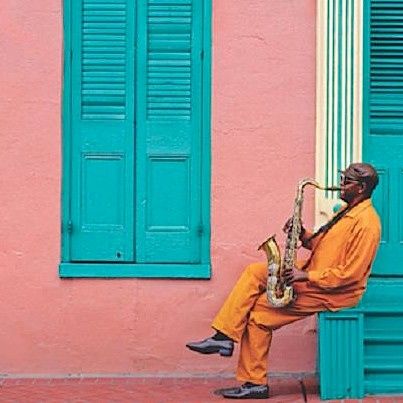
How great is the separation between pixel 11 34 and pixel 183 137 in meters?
1.52

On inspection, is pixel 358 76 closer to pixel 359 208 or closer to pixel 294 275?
pixel 359 208

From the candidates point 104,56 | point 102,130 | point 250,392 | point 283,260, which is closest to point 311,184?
point 283,260

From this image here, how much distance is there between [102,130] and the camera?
8922 mm

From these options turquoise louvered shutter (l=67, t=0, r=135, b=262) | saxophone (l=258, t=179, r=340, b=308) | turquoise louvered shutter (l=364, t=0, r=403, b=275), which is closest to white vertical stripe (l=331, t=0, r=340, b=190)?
turquoise louvered shutter (l=364, t=0, r=403, b=275)

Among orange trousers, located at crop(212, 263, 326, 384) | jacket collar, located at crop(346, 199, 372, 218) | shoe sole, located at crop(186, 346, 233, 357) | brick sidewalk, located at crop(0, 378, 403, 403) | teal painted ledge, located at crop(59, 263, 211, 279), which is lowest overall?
brick sidewalk, located at crop(0, 378, 403, 403)

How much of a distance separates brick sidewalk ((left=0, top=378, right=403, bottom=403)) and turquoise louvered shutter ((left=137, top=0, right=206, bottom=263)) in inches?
36.8

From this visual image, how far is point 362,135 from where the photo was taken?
8.76 m

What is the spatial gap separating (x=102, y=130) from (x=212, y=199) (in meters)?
0.99

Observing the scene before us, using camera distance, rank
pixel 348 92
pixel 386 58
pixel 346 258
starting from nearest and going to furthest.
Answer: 1. pixel 346 258
2. pixel 348 92
3. pixel 386 58

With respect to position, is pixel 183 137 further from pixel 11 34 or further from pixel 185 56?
pixel 11 34

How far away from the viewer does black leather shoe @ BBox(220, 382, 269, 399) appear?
8.10 meters

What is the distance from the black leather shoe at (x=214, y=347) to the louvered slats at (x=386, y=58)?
2.12 meters

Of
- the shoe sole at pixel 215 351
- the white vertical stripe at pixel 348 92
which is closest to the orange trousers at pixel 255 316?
the shoe sole at pixel 215 351

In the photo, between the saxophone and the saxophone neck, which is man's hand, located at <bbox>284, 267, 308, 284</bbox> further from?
the saxophone neck
